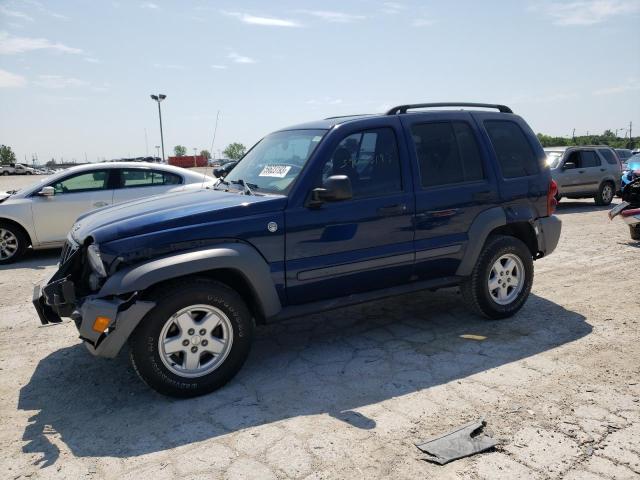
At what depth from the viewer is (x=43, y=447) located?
3123 millimetres

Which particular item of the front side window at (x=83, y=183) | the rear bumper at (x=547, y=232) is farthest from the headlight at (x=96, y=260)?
the front side window at (x=83, y=183)

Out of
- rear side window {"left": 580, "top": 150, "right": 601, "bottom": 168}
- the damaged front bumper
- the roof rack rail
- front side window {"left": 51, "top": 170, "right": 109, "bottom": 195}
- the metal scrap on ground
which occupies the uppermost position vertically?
the roof rack rail

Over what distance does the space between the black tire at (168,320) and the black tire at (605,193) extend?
13.9 metres

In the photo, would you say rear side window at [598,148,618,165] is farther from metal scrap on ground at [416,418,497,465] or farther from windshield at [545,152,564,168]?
metal scrap on ground at [416,418,497,465]

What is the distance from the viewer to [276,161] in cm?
451

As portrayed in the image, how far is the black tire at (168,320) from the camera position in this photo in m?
3.49

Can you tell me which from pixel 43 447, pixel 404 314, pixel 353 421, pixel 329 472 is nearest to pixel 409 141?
pixel 404 314

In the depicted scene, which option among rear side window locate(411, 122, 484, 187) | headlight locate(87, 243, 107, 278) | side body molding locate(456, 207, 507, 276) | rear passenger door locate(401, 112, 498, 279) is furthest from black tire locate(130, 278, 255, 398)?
side body molding locate(456, 207, 507, 276)

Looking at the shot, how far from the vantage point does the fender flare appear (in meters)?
3.42

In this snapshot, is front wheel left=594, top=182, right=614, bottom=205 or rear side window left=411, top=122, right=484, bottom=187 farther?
front wheel left=594, top=182, right=614, bottom=205

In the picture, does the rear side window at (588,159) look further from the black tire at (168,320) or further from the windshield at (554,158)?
the black tire at (168,320)

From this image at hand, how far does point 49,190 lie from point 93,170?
740 millimetres

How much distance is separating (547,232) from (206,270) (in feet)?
11.4

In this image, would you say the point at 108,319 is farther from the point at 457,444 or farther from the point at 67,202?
the point at 67,202
